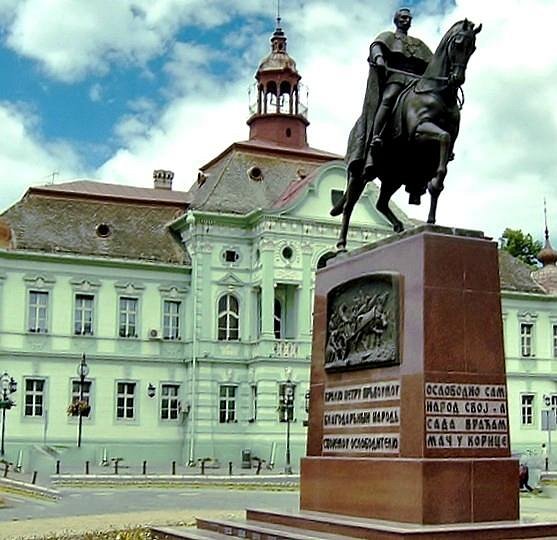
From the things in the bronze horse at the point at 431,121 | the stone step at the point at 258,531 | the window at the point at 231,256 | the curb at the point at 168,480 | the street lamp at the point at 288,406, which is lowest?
the curb at the point at 168,480

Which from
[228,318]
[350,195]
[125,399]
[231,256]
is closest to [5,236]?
[125,399]

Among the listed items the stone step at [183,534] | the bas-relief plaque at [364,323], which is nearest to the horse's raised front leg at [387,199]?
the bas-relief plaque at [364,323]

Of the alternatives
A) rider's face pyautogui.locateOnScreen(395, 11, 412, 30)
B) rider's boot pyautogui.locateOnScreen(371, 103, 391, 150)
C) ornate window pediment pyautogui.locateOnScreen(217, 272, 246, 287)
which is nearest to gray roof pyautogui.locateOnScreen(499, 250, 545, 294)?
ornate window pediment pyautogui.locateOnScreen(217, 272, 246, 287)

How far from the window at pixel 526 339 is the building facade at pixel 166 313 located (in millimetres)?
10593

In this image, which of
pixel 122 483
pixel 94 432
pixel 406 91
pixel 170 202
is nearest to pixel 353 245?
pixel 170 202

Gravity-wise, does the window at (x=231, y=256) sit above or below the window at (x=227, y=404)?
above

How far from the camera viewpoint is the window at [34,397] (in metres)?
42.3

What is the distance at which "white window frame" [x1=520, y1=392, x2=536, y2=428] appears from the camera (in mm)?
51000

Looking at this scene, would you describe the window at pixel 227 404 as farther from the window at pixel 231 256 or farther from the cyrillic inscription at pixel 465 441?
the cyrillic inscription at pixel 465 441

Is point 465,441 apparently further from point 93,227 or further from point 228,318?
point 93,227

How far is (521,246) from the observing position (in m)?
63.8

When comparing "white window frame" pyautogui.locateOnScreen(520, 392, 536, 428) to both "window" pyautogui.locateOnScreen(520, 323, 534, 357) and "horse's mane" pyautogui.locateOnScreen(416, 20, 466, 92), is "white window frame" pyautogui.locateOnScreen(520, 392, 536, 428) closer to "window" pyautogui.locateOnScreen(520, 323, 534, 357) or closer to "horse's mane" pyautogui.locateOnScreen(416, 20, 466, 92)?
"window" pyautogui.locateOnScreen(520, 323, 534, 357)

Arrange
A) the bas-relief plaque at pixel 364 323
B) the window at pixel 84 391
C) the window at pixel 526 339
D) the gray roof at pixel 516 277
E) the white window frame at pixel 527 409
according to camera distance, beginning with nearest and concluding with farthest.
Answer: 1. the bas-relief plaque at pixel 364 323
2. the window at pixel 84 391
3. the white window frame at pixel 527 409
4. the window at pixel 526 339
5. the gray roof at pixel 516 277

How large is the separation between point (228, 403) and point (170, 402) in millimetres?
2406
